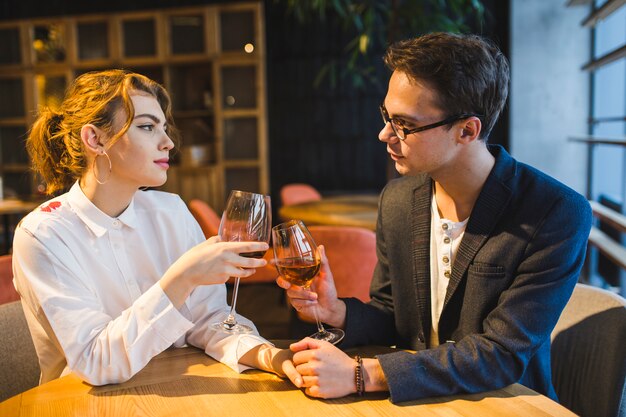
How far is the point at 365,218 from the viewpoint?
11.2 feet

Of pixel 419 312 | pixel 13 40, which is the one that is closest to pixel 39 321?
pixel 419 312

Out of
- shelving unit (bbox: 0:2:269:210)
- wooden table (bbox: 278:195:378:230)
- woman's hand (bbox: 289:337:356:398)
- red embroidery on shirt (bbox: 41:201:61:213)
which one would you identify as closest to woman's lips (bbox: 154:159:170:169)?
red embroidery on shirt (bbox: 41:201:61:213)

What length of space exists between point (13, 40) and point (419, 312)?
6606 mm

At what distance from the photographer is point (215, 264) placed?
1.12 m

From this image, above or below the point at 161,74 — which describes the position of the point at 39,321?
below

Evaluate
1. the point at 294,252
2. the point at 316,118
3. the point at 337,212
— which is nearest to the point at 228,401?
the point at 294,252

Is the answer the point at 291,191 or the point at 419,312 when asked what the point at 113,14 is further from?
the point at 419,312

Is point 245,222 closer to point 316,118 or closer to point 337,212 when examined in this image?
point 337,212

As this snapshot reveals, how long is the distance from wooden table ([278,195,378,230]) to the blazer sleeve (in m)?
1.90

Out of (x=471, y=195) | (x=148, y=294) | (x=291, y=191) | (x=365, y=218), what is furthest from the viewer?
(x=291, y=191)

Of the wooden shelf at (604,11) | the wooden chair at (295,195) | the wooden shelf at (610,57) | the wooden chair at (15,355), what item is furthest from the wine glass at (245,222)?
the wooden chair at (295,195)

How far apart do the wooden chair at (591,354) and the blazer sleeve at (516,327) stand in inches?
8.1

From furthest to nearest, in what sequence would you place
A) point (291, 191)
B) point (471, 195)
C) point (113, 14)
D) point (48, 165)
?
point (113, 14), point (291, 191), point (48, 165), point (471, 195)

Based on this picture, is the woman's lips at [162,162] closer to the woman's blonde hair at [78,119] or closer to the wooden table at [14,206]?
the woman's blonde hair at [78,119]
